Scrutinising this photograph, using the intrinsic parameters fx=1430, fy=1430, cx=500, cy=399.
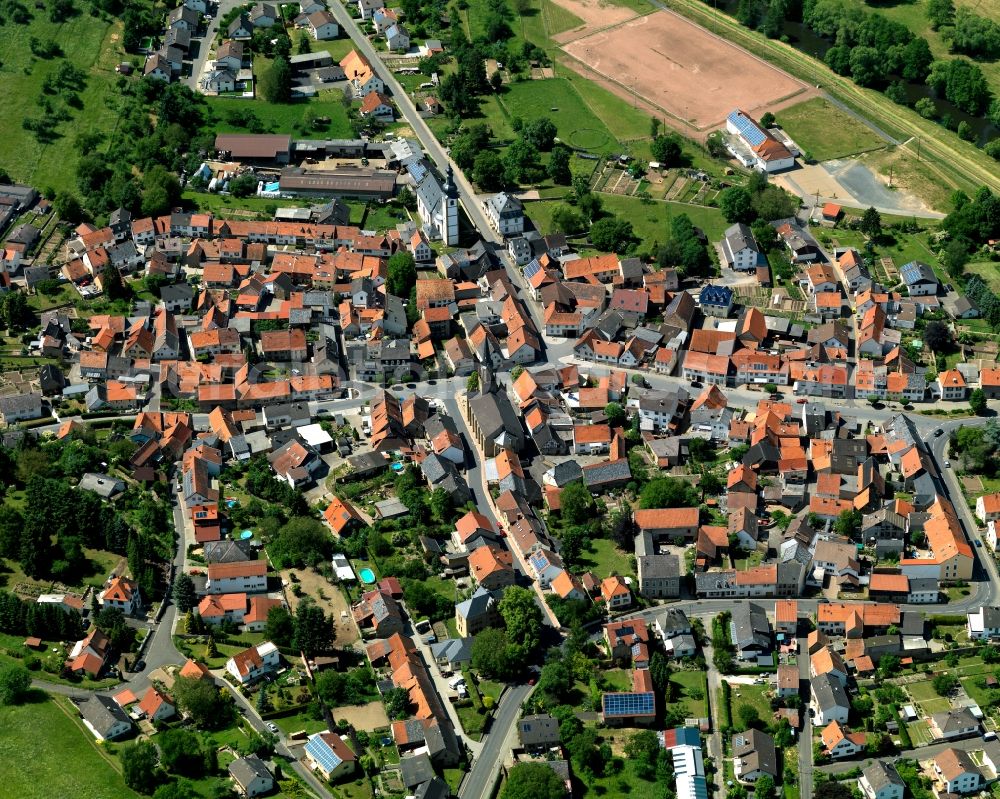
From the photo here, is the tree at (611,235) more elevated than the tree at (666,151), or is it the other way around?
the tree at (666,151)

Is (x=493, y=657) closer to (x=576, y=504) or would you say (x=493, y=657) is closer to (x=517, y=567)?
(x=517, y=567)

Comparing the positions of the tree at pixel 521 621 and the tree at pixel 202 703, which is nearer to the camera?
the tree at pixel 202 703

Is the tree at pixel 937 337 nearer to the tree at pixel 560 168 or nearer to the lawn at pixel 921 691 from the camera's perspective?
the lawn at pixel 921 691

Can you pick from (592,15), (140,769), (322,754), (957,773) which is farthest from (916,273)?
(140,769)

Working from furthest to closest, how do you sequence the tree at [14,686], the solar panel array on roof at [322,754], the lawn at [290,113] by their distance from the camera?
1. the lawn at [290,113]
2. the tree at [14,686]
3. the solar panel array on roof at [322,754]

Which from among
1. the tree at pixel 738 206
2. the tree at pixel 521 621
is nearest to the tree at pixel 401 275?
the tree at pixel 738 206

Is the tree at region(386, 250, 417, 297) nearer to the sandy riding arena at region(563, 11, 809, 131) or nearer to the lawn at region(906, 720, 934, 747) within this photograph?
the sandy riding arena at region(563, 11, 809, 131)

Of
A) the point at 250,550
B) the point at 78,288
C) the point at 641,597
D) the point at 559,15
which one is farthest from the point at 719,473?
the point at 559,15
